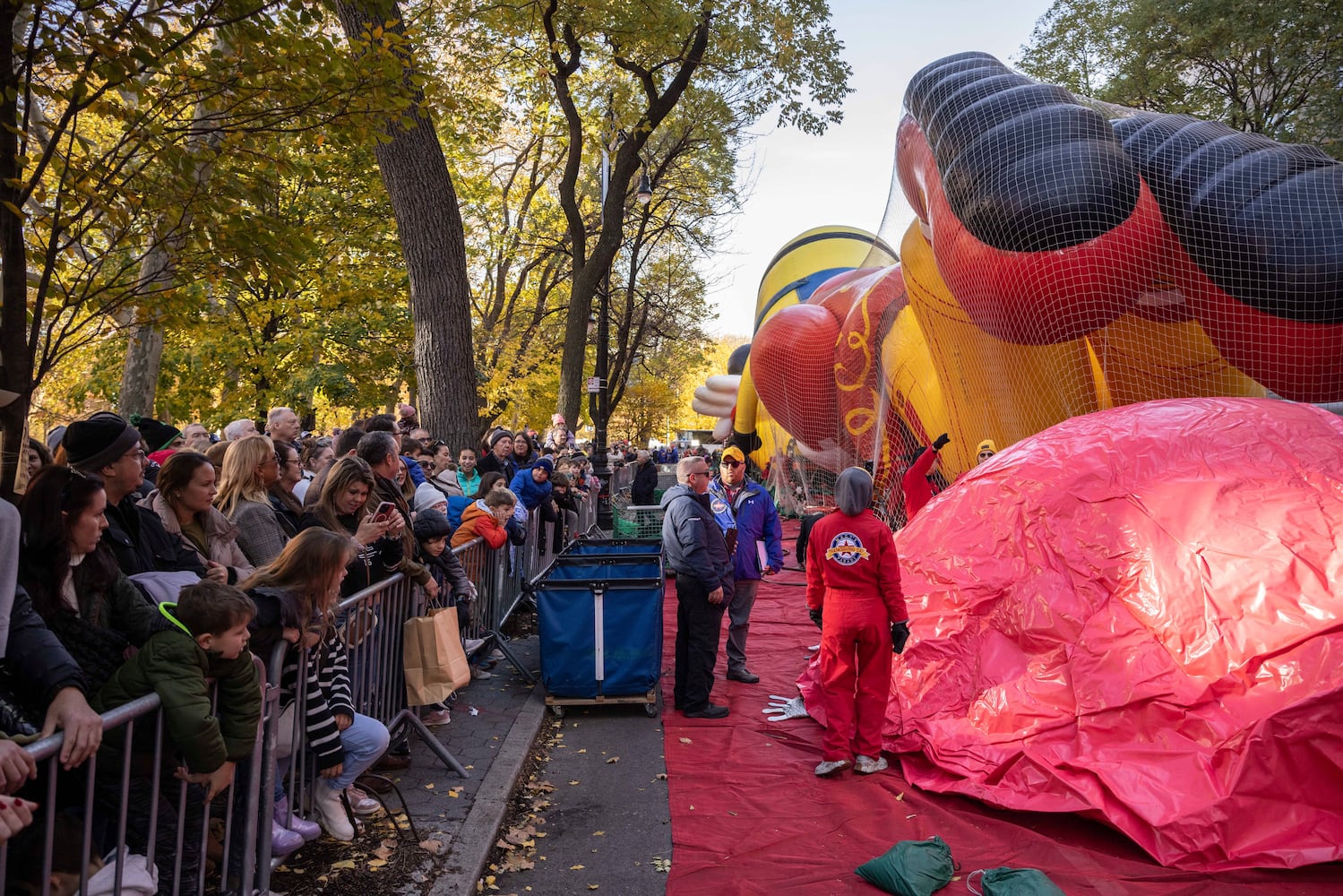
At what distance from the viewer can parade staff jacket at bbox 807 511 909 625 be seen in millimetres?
5633

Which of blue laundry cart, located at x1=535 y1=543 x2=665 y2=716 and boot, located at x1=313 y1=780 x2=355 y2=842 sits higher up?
blue laundry cart, located at x1=535 y1=543 x2=665 y2=716

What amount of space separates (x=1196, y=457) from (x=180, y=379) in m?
17.0

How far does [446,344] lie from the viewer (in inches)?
379

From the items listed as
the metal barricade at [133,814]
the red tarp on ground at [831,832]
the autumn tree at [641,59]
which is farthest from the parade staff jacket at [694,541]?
the autumn tree at [641,59]

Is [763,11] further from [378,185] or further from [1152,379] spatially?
[1152,379]

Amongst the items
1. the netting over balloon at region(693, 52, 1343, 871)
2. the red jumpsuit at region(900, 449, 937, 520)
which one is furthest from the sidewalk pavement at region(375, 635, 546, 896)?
the red jumpsuit at region(900, 449, 937, 520)

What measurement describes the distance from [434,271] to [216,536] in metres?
5.50

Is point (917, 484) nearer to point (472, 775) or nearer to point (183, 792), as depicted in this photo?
point (472, 775)

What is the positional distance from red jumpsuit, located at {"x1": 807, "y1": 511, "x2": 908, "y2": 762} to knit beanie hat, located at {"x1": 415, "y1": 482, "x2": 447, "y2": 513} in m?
Answer: 2.87

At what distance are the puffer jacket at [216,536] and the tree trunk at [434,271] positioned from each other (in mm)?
5164

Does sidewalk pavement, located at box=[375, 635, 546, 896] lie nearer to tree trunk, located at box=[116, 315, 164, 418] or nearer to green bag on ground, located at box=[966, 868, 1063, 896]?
green bag on ground, located at box=[966, 868, 1063, 896]

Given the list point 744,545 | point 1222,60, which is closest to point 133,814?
point 744,545

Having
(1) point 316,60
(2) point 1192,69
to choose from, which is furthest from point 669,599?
(2) point 1192,69

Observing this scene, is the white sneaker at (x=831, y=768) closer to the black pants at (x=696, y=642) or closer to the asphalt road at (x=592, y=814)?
the asphalt road at (x=592, y=814)
